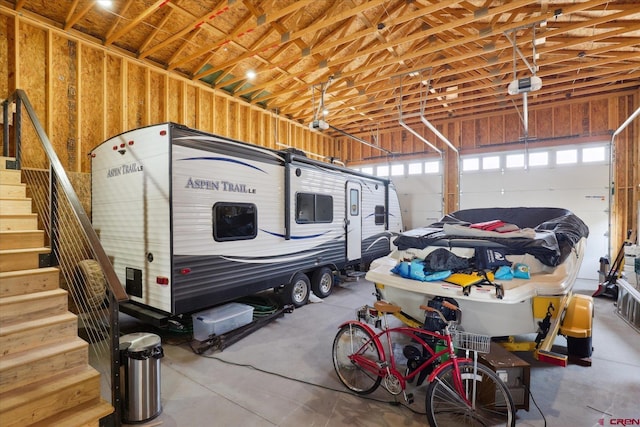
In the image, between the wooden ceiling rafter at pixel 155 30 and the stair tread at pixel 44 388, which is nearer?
the stair tread at pixel 44 388

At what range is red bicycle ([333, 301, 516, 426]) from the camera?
230cm

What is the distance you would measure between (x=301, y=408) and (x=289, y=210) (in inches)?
121

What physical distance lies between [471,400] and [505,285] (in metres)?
1.01

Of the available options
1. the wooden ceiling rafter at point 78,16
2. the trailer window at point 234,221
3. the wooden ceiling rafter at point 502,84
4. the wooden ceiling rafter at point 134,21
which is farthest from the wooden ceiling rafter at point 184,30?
the wooden ceiling rafter at point 502,84

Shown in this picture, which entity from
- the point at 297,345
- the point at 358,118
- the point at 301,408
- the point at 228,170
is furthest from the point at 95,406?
the point at 358,118

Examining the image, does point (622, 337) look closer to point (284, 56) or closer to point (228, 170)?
point (228, 170)

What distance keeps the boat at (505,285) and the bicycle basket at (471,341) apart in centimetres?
47

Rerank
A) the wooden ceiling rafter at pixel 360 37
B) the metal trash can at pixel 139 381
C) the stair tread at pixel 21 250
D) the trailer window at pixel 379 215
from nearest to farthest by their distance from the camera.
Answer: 1. the metal trash can at pixel 139 381
2. the stair tread at pixel 21 250
3. the wooden ceiling rafter at pixel 360 37
4. the trailer window at pixel 379 215

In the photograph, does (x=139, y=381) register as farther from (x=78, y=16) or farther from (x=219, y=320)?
(x=78, y=16)

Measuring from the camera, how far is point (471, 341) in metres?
2.25

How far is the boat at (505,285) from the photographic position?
2730 millimetres

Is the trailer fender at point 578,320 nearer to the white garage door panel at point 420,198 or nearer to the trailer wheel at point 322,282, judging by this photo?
the trailer wheel at point 322,282

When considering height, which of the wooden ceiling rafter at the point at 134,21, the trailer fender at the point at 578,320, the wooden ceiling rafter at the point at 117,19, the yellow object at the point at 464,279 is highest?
the wooden ceiling rafter at the point at 117,19

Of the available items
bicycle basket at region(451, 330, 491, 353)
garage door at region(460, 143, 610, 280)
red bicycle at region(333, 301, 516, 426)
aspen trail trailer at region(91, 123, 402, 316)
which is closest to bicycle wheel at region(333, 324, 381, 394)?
red bicycle at region(333, 301, 516, 426)
